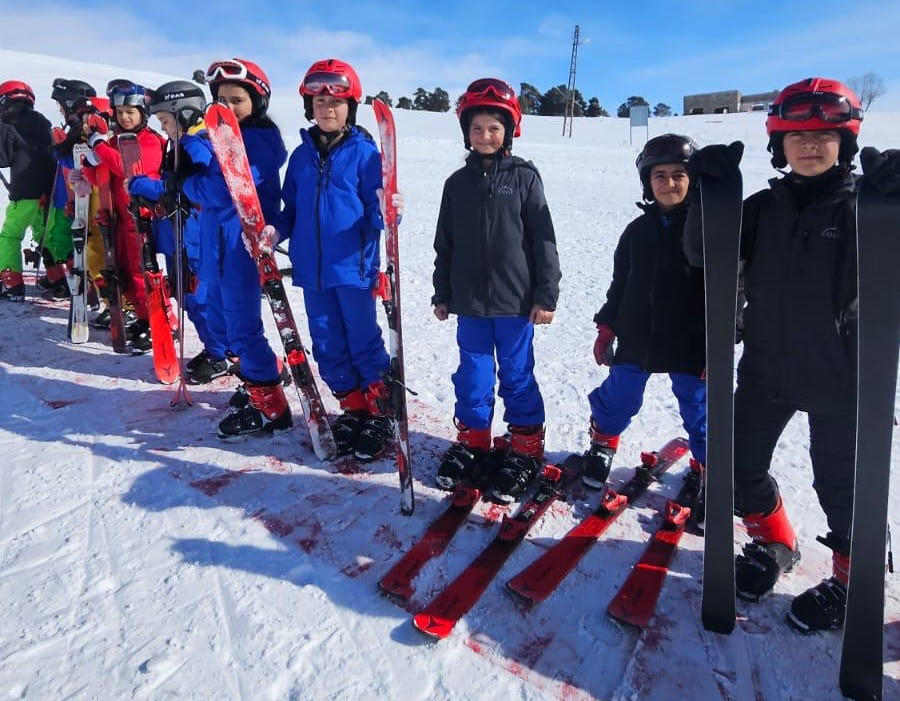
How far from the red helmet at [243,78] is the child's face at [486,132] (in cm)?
143

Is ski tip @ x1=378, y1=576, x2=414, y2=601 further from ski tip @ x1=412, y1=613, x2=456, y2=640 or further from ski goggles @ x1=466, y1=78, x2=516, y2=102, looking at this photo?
ski goggles @ x1=466, y1=78, x2=516, y2=102

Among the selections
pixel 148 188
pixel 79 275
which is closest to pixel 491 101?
pixel 148 188

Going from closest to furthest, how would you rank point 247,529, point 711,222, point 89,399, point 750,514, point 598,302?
point 711,222, point 750,514, point 247,529, point 89,399, point 598,302

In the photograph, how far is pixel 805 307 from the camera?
2084 millimetres

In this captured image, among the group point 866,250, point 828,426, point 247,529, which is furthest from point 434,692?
point 866,250

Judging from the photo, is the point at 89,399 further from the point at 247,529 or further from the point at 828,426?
the point at 828,426

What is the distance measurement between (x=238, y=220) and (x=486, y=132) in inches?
61.2

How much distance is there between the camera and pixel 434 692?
1.94 m

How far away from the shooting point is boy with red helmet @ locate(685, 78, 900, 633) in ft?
6.54

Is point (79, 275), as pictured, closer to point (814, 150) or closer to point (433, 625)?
point (433, 625)

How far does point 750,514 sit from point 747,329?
806 mm

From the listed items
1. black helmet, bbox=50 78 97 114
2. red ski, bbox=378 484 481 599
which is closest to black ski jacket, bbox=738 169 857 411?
red ski, bbox=378 484 481 599

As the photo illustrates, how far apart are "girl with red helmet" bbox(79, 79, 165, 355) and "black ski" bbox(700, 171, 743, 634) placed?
4212 mm

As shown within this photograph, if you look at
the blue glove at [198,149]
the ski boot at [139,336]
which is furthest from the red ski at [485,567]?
the ski boot at [139,336]
